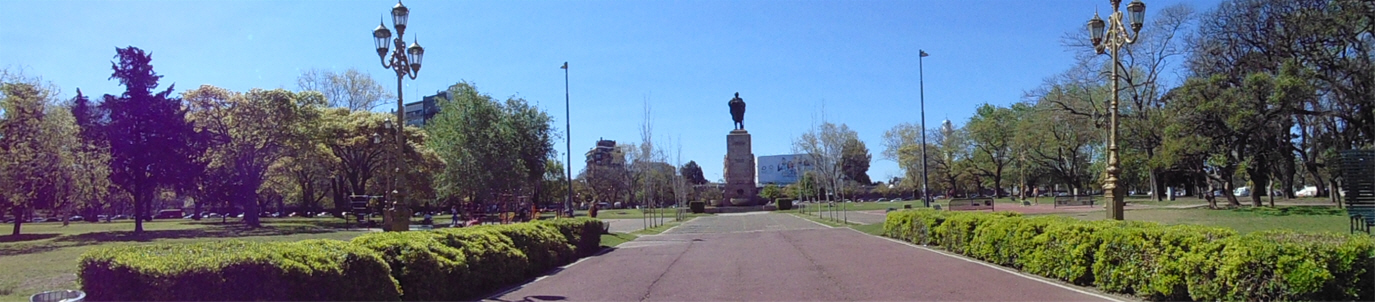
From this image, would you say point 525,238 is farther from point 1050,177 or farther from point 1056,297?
point 1050,177

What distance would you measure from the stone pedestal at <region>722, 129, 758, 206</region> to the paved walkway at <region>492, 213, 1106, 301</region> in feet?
153

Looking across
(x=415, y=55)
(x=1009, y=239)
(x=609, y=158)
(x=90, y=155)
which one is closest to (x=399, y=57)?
(x=415, y=55)

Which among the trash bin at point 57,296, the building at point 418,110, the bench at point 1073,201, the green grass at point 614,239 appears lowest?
the green grass at point 614,239

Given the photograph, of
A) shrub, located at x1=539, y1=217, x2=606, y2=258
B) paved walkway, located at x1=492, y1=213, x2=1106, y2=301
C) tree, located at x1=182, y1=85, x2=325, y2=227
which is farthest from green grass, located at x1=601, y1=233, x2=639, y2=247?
tree, located at x1=182, y1=85, x2=325, y2=227

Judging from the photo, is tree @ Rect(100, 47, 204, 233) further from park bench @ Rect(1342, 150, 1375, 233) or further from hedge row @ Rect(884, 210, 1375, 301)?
park bench @ Rect(1342, 150, 1375, 233)

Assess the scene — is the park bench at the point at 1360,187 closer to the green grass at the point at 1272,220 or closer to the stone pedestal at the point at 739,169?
the green grass at the point at 1272,220

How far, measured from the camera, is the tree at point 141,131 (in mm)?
30219

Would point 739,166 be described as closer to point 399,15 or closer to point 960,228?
point 960,228

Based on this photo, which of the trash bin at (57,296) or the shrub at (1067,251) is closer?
the trash bin at (57,296)

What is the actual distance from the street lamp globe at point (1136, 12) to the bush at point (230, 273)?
1202 centimetres

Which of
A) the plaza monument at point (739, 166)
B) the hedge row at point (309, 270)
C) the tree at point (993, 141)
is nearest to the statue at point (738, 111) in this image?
the plaza monument at point (739, 166)

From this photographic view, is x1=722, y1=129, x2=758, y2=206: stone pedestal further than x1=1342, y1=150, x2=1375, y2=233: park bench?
Yes

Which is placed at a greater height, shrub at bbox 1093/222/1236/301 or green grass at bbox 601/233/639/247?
shrub at bbox 1093/222/1236/301

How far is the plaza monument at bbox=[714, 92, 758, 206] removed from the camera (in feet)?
214
